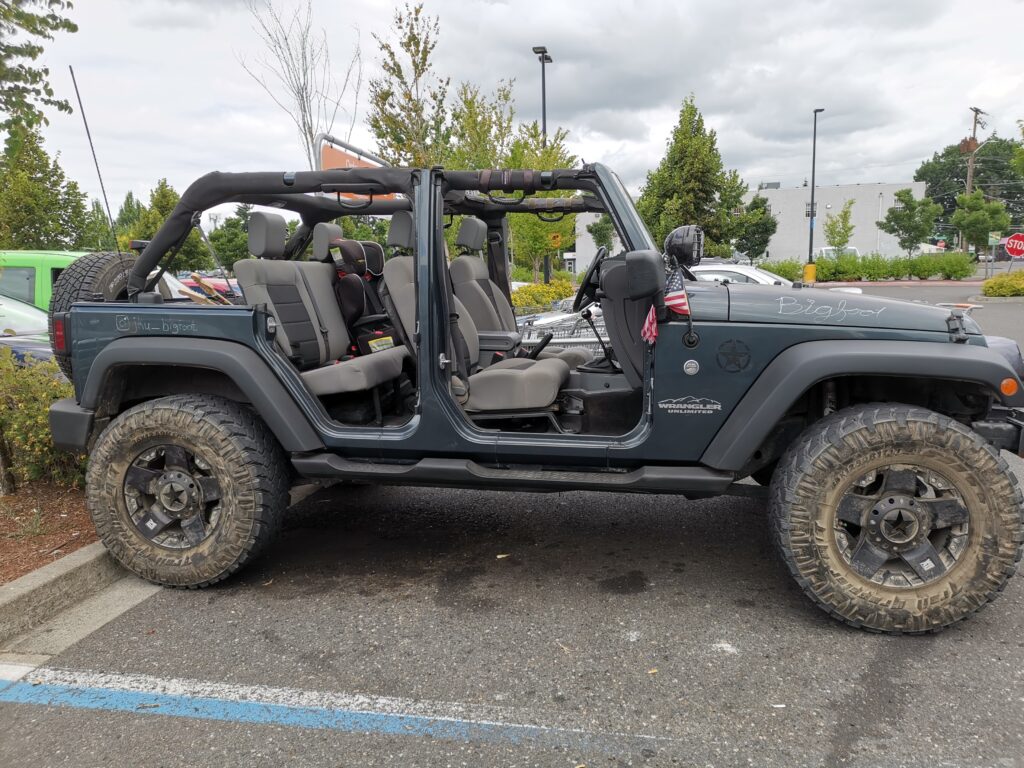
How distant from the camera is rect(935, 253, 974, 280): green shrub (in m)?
32.9

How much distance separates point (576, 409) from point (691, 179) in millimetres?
22177

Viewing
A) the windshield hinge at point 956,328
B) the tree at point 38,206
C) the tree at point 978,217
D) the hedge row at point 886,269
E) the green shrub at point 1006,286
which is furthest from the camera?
the tree at point 978,217

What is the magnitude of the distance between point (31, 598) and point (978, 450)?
13.4ft

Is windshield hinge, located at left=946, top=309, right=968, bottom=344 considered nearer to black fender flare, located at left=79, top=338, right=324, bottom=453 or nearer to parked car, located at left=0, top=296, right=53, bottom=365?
black fender flare, located at left=79, top=338, right=324, bottom=453

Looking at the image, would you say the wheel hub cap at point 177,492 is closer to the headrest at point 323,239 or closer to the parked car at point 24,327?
the headrest at point 323,239

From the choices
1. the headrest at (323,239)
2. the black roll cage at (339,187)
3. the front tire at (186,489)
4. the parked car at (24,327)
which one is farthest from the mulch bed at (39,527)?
the headrest at (323,239)

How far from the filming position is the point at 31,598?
10.4ft

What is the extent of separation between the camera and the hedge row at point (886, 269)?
108 feet

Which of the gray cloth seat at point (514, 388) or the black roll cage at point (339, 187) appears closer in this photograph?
the black roll cage at point (339, 187)

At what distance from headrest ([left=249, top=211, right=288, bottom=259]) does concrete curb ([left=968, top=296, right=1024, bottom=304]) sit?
22.0m

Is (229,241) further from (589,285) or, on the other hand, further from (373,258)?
(589,285)

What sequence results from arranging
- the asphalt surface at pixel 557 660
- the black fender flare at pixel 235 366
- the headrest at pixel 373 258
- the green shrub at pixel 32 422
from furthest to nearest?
the headrest at pixel 373 258, the green shrub at pixel 32 422, the black fender flare at pixel 235 366, the asphalt surface at pixel 557 660

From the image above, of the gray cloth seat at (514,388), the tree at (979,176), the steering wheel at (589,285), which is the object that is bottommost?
the gray cloth seat at (514,388)

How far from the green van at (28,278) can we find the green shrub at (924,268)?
35.4m
